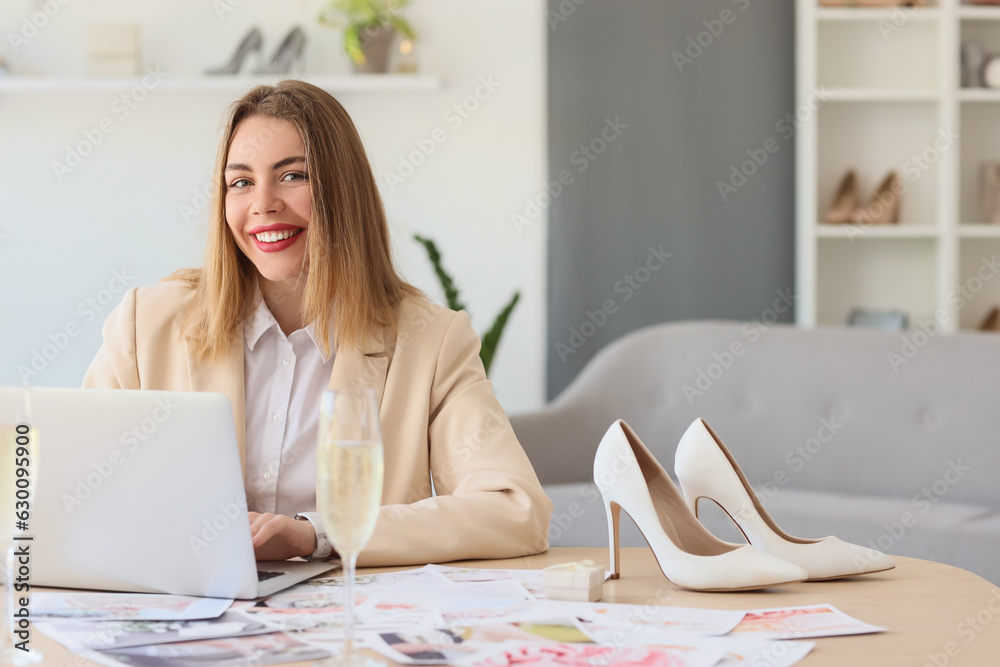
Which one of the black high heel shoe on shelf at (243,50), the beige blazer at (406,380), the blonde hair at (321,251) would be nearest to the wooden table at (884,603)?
the beige blazer at (406,380)

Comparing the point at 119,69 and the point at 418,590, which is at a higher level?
the point at 119,69

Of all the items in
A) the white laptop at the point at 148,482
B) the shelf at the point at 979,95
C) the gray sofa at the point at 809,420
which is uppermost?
the shelf at the point at 979,95

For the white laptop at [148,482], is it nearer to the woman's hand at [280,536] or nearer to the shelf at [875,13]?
the woman's hand at [280,536]

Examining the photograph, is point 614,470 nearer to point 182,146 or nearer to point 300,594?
point 300,594

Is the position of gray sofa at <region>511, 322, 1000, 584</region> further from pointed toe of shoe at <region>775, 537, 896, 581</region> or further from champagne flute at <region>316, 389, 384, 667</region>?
champagne flute at <region>316, 389, 384, 667</region>

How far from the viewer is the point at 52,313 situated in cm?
389

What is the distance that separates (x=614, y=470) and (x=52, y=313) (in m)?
3.36

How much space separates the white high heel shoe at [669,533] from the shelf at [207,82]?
9.28ft

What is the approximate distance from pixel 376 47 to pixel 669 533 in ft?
9.92

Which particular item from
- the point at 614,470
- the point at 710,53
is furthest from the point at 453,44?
the point at 614,470

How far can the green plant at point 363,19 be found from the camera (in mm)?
3684

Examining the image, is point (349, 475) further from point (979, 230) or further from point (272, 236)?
point (979, 230)

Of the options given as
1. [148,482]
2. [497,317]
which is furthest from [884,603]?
[497,317]

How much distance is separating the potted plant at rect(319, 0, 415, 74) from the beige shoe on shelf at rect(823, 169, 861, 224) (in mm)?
1716
